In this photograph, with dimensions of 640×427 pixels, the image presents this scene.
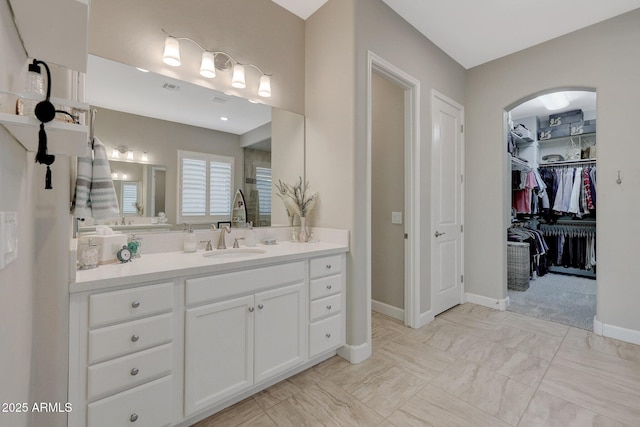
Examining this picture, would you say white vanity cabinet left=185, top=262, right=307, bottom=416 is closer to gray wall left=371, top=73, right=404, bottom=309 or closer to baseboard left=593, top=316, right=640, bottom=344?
gray wall left=371, top=73, right=404, bottom=309

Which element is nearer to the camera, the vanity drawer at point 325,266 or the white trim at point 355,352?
the vanity drawer at point 325,266

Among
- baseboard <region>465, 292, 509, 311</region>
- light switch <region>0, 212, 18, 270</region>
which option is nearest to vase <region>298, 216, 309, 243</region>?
light switch <region>0, 212, 18, 270</region>

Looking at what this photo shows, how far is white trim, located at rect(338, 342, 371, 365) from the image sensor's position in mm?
2162

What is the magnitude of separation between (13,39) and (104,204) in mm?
800

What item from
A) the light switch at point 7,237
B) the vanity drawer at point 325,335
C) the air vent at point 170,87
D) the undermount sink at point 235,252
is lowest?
the vanity drawer at point 325,335

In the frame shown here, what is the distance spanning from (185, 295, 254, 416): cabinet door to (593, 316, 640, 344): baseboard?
3.19 metres

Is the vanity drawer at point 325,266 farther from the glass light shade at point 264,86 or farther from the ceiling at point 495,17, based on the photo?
the ceiling at point 495,17

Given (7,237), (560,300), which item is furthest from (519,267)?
(7,237)

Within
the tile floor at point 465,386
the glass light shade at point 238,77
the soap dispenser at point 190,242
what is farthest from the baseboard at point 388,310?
the glass light shade at point 238,77

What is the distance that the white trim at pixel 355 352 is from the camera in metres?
2.16

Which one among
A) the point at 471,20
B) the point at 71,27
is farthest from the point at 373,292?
the point at 71,27

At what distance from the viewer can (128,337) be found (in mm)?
1248

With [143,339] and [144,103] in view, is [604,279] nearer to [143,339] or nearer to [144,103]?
[143,339]

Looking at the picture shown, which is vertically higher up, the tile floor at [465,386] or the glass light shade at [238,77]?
the glass light shade at [238,77]
